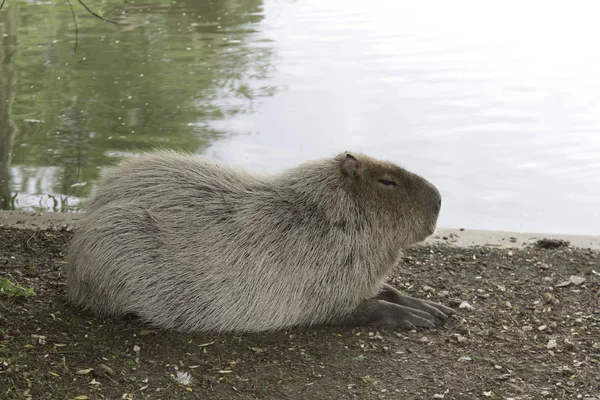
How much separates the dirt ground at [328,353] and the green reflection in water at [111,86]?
283cm

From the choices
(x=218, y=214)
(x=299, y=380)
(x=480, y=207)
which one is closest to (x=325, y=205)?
(x=218, y=214)

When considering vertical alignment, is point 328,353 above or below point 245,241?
below

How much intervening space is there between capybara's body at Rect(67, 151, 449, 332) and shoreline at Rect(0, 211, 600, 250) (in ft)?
4.40

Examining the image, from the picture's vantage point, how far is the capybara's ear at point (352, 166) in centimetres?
451

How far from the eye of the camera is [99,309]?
436 centimetres

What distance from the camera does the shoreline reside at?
584cm

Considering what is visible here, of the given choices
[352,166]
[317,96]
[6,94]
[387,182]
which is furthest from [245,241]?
[6,94]

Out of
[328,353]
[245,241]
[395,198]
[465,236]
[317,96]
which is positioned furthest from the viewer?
[317,96]

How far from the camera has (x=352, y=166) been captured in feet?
14.8

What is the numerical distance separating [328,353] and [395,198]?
92cm

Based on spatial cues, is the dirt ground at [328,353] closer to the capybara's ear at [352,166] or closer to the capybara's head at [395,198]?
the capybara's head at [395,198]

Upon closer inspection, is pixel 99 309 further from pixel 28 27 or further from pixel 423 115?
pixel 28 27

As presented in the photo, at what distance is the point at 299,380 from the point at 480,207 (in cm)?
400

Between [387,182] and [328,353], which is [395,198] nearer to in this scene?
[387,182]
